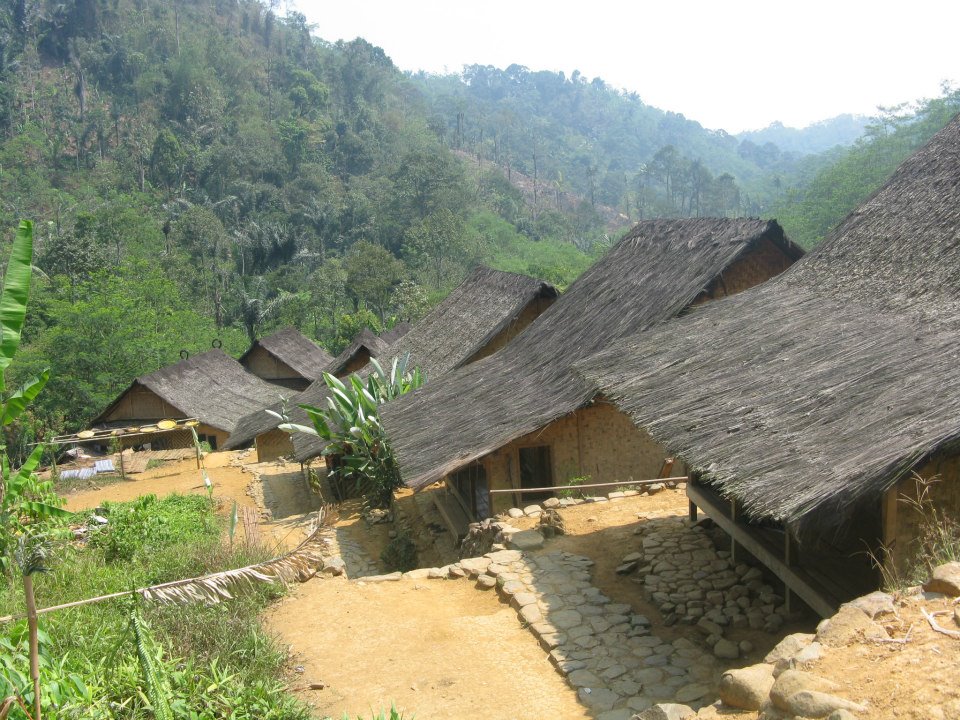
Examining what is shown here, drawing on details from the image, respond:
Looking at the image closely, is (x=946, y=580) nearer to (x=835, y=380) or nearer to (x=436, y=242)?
(x=835, y=380)

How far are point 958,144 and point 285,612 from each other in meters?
8.13

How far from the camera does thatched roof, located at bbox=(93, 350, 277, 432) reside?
1064 inches

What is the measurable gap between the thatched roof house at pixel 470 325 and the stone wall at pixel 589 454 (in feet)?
16.8

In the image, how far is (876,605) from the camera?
14.6ft

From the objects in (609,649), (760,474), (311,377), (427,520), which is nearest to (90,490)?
(427,520)

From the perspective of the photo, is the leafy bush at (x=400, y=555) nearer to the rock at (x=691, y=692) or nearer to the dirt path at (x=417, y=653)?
the dirt path at (x=417, y=653)

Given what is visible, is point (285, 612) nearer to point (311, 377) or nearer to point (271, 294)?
point (311, 377)

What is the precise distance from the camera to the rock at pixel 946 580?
4336 mm

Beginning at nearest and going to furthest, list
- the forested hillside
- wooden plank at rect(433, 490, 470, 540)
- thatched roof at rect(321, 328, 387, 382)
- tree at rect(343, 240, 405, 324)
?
wooden plank at rect(433, 490, 470, 540)
thatched roof at rect(321, 328, 387, 382)
the forested hillside
tree at rect(343, 240, 405, 324)

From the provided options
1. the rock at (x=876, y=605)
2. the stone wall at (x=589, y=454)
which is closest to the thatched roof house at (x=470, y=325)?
the stone wall at (x=589, y=454)

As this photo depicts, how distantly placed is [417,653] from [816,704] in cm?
378

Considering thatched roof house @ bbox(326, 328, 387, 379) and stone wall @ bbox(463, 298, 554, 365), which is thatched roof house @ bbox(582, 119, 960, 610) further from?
thatched roof house @ bbox(326, 328, 387, 379)

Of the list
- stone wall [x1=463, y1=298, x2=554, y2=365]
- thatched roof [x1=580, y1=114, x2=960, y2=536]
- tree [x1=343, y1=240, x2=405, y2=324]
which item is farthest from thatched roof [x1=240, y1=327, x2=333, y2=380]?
thatched roof [x1=580, y1=114, x2=960, y2=536]

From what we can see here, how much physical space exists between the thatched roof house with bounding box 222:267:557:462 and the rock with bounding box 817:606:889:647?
11.6 metres
